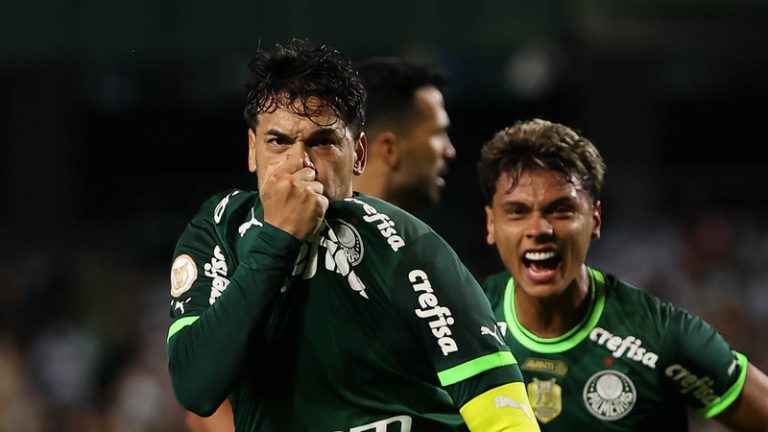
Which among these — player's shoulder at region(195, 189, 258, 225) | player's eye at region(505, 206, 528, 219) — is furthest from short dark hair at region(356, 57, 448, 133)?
player's shoulder at region(195, 189, 258, 225)

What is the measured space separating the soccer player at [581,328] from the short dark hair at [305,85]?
3.99 feet

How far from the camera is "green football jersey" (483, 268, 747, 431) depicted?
402cm

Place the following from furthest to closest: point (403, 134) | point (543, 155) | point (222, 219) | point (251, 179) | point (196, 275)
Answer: point (251, 179), point (403, 134), point (543, 155), point (222, 219), point (196, 275)

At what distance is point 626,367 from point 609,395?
0.11 metres

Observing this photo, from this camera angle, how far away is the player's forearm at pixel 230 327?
269cm

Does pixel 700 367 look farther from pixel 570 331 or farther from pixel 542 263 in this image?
pixel 542 263

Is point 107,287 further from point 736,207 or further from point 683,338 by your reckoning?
point 683,338

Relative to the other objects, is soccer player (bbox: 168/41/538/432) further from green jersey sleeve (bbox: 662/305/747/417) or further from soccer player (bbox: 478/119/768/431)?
green jersey sleeve (bbox: 662/305/747/417)

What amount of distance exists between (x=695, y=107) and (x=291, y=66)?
14.1 m

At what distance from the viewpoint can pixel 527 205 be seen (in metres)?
4.07

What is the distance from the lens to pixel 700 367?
3.98m

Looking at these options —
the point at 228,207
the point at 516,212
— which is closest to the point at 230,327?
the point at 228,207

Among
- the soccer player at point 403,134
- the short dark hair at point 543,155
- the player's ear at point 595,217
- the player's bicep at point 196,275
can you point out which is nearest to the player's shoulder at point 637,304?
the player's ear at point 595,217

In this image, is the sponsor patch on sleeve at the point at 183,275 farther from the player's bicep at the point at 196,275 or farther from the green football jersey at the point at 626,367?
the green football jersey at the point at 626,367
